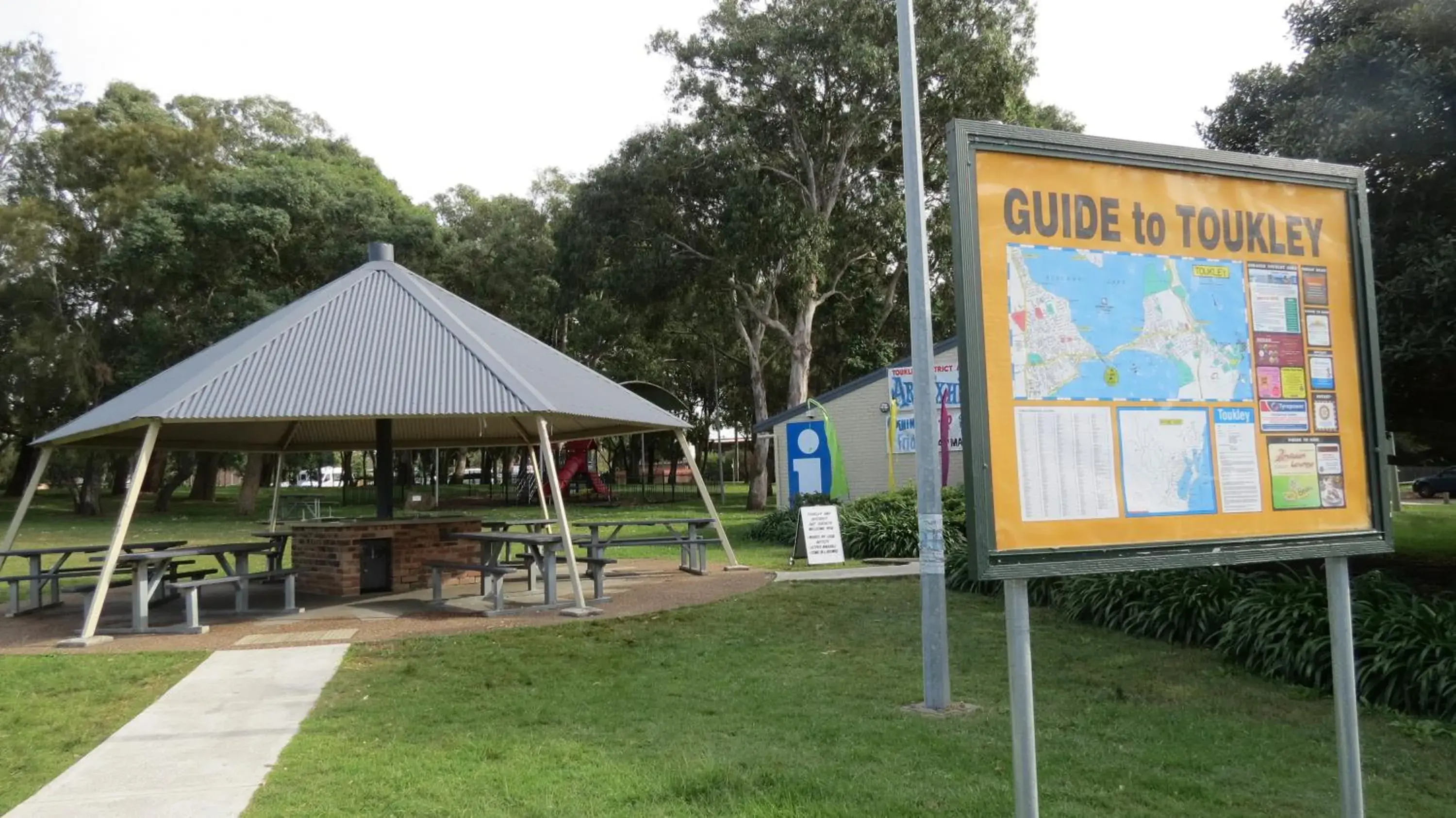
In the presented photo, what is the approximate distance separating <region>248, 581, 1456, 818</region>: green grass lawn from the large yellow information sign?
1.59m

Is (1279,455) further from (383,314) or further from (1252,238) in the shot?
(383,314)

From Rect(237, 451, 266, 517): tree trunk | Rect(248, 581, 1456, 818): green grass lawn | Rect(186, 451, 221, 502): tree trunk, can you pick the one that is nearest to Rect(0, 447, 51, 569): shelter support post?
Rect(248, 581, 1456, 818): green grass lawn

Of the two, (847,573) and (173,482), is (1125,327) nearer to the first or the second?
(847,573)

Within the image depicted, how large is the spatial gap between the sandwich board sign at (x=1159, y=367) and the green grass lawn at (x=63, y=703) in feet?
17.0

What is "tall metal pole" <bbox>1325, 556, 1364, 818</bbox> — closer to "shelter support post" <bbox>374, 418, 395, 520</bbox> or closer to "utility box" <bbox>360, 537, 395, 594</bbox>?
"utility box" <bbox>360, 537, 395, 594</bbox>

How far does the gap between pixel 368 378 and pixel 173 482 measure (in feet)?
102

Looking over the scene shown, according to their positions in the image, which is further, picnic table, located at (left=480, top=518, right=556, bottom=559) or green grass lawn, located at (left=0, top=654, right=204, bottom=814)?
picnic table, located at (left=480, top=518, right=556, bottom=559)

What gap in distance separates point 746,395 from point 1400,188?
41.3 metres

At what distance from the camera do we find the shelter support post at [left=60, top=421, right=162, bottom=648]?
9602 millimetres

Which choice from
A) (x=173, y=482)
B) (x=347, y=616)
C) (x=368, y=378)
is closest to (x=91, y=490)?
(x=173, y=482)

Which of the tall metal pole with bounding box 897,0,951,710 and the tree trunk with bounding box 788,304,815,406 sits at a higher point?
the tree trunk with bounding box 788,304,815,406

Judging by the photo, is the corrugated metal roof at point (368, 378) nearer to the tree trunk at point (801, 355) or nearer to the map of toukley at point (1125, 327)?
the map of toukley at point (1125, 327)

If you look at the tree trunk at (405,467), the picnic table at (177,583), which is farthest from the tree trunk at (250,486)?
the picnic table at (177,583)

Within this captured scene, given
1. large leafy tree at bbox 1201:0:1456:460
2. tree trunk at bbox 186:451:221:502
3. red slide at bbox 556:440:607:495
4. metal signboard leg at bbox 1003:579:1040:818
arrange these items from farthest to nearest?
tree trunk at bbox 186:451:221:502 < red slide at bbox 556:440:607:495 < large leafy tree at bbox 1201:0:1456:460 < metal signboard leg at bbox 1003:579:1040:818
